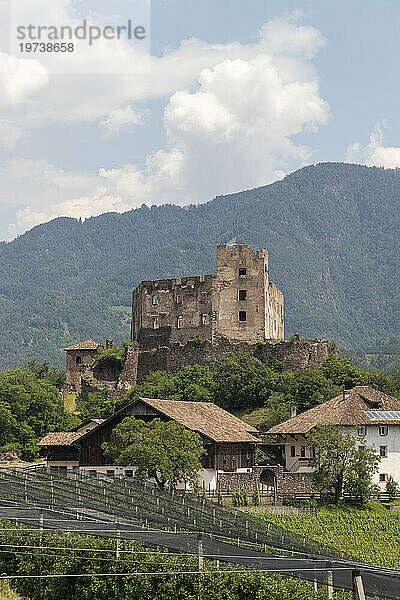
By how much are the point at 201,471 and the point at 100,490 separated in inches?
710

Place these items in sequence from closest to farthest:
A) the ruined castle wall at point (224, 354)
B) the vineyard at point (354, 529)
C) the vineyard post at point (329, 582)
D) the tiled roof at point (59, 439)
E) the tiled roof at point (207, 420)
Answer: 1. the vineyard post at point (329, 582)
2. the vineyard at point (354, 529)
3. the tiled roof at point (207, 420)
4. the tiled roof at point (59, 439)
5. the ruined castle wall at point (224, 354)

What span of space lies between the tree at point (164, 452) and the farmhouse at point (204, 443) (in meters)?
1.89

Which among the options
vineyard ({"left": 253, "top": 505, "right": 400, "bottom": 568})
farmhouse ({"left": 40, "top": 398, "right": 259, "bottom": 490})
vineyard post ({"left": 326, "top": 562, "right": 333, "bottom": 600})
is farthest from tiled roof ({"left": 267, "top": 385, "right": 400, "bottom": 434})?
vineyard post ({"left": 326, "top": 562, "right": 333, "bottom": 600})

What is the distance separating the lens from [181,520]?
36.8 meters

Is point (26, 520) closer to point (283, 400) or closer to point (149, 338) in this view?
point (283, 400)

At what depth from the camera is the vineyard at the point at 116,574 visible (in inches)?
999

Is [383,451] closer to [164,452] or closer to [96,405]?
[164,452]

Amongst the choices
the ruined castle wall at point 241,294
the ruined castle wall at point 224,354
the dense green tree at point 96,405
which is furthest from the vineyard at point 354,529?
the ruined castle wall at point 241,294

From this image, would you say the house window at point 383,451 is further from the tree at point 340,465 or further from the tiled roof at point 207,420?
the tiled roof at point 207,420

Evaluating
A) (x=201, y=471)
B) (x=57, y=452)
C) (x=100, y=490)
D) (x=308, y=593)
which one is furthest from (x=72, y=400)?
(x=308, y=593)

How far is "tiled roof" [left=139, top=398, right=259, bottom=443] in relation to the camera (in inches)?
2368

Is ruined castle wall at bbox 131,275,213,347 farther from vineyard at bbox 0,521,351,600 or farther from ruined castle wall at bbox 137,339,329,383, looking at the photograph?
vineyard at bbox 0,521,351,600

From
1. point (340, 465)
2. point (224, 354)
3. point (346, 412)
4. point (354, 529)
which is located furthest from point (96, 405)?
point (354, 529)

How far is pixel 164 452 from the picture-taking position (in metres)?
52.6
